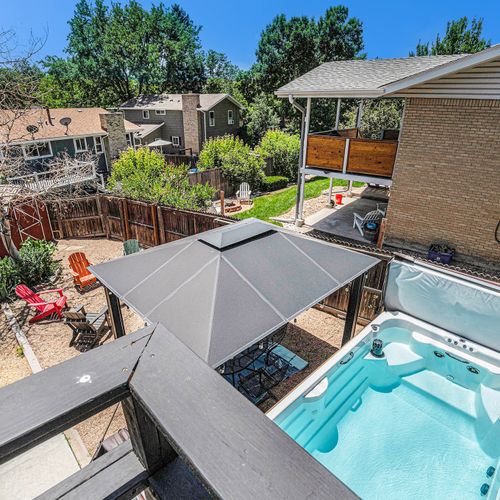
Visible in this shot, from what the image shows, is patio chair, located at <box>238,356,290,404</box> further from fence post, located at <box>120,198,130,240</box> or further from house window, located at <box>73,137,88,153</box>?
house window, located at <box>73,137,88,153</box>

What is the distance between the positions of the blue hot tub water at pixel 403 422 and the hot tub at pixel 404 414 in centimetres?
2

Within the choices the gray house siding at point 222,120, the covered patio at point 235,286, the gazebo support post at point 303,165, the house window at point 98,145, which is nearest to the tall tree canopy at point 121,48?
the gray house siding at point 222,120

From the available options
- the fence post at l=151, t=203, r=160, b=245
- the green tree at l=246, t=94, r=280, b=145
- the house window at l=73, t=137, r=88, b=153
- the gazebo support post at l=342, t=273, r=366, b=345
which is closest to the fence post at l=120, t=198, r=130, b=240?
the fence post at l=151, t=203, r=160, b=245

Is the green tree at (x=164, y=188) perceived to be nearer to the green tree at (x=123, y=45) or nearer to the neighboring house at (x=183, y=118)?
the neighboring house at (x=183, y=118)

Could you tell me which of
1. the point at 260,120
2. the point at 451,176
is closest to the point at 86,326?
the point at 451,176

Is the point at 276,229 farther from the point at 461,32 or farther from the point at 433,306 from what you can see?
the point at 461,32

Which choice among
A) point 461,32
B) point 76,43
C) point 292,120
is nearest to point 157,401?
point 461,32

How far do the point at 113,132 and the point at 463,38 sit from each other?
3013 cm

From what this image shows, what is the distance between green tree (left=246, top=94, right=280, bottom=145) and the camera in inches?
1428

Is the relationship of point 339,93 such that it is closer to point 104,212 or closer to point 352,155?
point 352,155

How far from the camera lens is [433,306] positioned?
7406 millimetres

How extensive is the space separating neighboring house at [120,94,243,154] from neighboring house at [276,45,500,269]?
23.5 m

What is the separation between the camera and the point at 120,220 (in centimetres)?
1358

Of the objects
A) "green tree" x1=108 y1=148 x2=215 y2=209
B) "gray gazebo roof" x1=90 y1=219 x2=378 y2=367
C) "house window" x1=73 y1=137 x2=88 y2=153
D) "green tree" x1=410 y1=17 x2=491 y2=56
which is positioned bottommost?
"green tree" x1=108 y1=148 x2=215 y2=209
